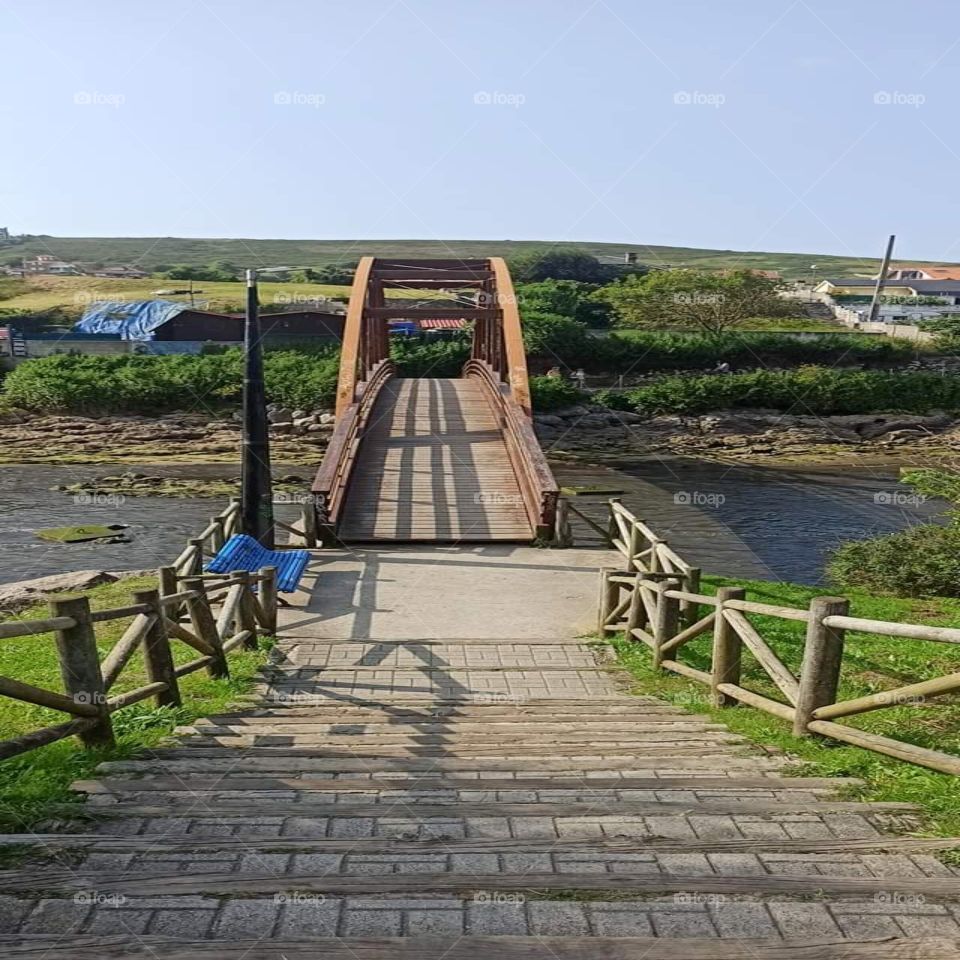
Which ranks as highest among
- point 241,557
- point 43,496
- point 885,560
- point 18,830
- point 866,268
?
point 866,268

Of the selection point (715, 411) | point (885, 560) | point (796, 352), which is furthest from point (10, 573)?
point (796, 352)

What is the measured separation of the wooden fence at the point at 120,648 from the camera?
14.5ft

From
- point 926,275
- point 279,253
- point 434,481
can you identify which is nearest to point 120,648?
point 434,481

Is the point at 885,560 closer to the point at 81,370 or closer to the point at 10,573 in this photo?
the point at 10,573

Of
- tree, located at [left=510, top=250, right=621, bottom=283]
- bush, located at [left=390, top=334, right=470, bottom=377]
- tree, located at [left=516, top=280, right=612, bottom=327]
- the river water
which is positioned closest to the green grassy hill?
tree, located at [left=510, top=250, right=621, bottom=283]

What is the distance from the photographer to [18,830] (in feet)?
11.8

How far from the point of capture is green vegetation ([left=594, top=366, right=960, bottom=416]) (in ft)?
136

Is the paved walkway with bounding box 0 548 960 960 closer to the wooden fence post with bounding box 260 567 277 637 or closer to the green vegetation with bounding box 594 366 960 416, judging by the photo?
the wooden fence post with bounding box 260 567 277 637

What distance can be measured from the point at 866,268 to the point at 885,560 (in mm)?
185105

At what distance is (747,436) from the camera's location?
37750mm

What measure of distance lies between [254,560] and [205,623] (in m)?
3.66

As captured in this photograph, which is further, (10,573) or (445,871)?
(10,573)

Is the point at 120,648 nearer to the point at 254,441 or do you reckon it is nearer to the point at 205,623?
the point at 205,623

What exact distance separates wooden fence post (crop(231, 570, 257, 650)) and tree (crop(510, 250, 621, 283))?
102 m
